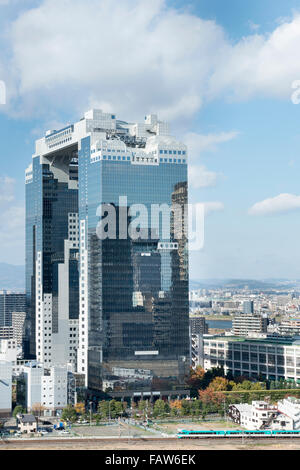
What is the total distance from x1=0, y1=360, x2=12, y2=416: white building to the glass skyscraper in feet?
14.6

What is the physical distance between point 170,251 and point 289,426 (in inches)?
475

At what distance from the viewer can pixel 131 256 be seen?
146 ft

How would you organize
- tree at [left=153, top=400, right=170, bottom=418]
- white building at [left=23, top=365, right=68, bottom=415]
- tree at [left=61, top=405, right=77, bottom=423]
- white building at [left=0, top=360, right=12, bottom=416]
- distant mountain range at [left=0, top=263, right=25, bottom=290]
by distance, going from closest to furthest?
tree at [left=61, top=405, right=77, bottom=423], tree at [left=153, top=400, right=170, bottom=418], white building at [left=0, top=360, right=12, bottom=416], white building at [left=23, top=365, right=68, bottom=415], distant mountain range at [left=0, top=263, right=25, bottom=290]

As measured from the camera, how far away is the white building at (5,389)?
4138 centimetres

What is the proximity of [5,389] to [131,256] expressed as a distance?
8641mm

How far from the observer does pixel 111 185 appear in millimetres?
44844

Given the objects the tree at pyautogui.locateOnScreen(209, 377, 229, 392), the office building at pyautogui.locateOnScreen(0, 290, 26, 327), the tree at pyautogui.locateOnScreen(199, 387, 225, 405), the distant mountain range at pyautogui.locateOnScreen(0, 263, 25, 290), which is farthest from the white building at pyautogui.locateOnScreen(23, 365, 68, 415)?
the office building at pyautogui.locateOnScreen(0, 290, 26, 327)

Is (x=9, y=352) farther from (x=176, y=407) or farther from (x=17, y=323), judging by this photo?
(x=17, y=323)

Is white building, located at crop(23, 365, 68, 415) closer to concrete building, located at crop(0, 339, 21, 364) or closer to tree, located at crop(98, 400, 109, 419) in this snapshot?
tree, located at crop(98, 400, 109, 419)

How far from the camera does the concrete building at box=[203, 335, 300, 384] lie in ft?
167

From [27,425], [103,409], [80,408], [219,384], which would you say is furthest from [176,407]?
[27,425]

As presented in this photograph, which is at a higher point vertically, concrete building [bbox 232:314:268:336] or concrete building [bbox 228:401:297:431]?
concrete building [bbox 232:314:268:336]

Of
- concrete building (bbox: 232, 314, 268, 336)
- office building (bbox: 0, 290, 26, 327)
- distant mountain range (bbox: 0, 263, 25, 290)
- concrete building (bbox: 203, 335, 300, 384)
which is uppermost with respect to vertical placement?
distant mountain range (bbox: 0, 263, 25, 290)

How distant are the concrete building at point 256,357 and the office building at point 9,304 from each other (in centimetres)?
3300
